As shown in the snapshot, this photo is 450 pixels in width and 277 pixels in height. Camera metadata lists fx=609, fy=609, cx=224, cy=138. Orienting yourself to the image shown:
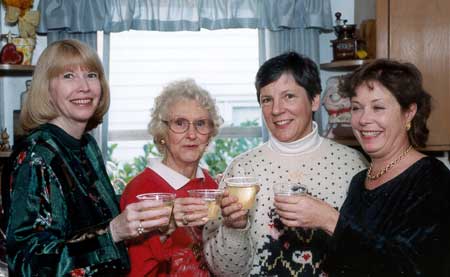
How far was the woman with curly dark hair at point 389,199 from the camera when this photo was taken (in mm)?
1640

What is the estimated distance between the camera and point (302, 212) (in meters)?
1.75

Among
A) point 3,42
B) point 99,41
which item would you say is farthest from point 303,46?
point 3,42

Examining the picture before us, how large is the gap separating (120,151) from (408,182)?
2877 millimetres

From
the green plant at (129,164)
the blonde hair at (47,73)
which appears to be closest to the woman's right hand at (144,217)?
the blonde hair at (47,73)

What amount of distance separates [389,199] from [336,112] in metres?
2.02

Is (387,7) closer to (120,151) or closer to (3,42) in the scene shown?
(120,151)

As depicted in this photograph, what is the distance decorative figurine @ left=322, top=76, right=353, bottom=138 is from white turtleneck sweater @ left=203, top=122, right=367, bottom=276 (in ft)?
5.10

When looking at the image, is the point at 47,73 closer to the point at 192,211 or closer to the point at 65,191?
the point at 65,191

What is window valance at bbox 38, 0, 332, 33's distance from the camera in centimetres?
397

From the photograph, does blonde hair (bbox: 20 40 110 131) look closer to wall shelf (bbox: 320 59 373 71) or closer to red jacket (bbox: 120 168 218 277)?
red jacket (bbox: 120 168 218 277)

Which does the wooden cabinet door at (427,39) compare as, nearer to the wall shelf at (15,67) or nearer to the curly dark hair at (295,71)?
the curly dark hair at (295,71)

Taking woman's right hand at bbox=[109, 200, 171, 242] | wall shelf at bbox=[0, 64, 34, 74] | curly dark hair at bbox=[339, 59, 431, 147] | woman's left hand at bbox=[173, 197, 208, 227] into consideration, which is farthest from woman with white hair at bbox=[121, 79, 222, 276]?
wall shelf at bbox=[0, 64, 34, 74]

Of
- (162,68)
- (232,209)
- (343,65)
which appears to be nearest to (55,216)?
(232,209)

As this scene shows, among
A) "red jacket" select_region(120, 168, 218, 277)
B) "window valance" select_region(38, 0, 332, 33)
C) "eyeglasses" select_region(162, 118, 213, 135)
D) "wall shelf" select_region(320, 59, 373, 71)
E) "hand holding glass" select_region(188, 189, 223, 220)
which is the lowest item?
"red jacket" select_region(120, 168, 218, 277)
